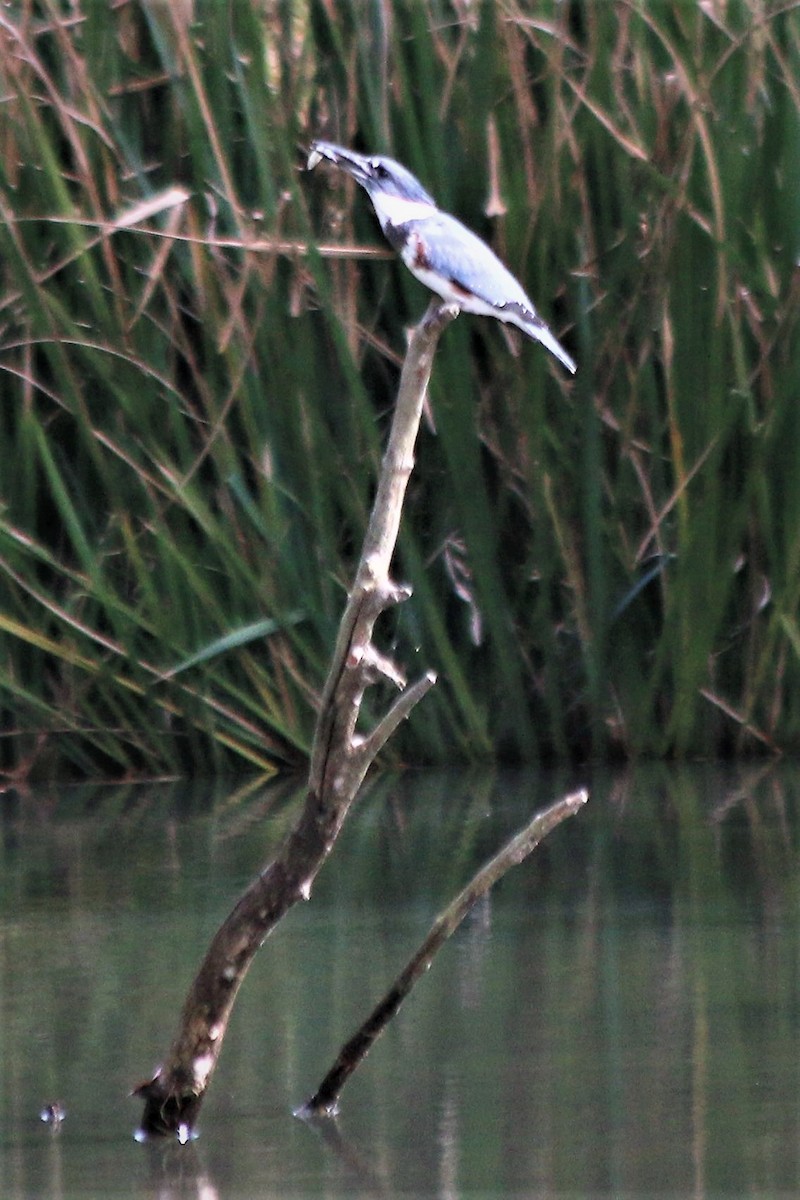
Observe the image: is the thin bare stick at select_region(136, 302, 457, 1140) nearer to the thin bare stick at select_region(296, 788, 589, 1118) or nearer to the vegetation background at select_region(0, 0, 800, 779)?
the thin bare stick at select_region(296, 788, 589, 1118)

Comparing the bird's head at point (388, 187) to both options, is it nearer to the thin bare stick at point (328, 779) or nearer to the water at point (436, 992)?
the thin bare stick at point (328, 779)

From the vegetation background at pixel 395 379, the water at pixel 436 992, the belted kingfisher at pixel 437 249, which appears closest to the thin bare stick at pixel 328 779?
the water at pixel 436 992

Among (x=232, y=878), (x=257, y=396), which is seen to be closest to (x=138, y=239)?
(x=257, y=396)

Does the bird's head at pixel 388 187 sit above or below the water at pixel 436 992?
above

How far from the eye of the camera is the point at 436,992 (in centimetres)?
144

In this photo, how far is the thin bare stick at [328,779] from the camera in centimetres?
105

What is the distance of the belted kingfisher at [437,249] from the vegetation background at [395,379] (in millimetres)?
806

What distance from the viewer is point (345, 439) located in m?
2.22

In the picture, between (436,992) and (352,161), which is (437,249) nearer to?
(352,161)

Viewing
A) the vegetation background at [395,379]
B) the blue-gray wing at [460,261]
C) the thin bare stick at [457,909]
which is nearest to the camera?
the thin bare stick at [457,909]

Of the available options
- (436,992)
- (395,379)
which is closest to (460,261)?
(436,992)

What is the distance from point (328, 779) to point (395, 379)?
1276mm

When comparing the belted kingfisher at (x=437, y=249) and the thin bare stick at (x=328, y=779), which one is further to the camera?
the belted kingfisher at (x=437, y=249)

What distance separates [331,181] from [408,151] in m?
0.10
